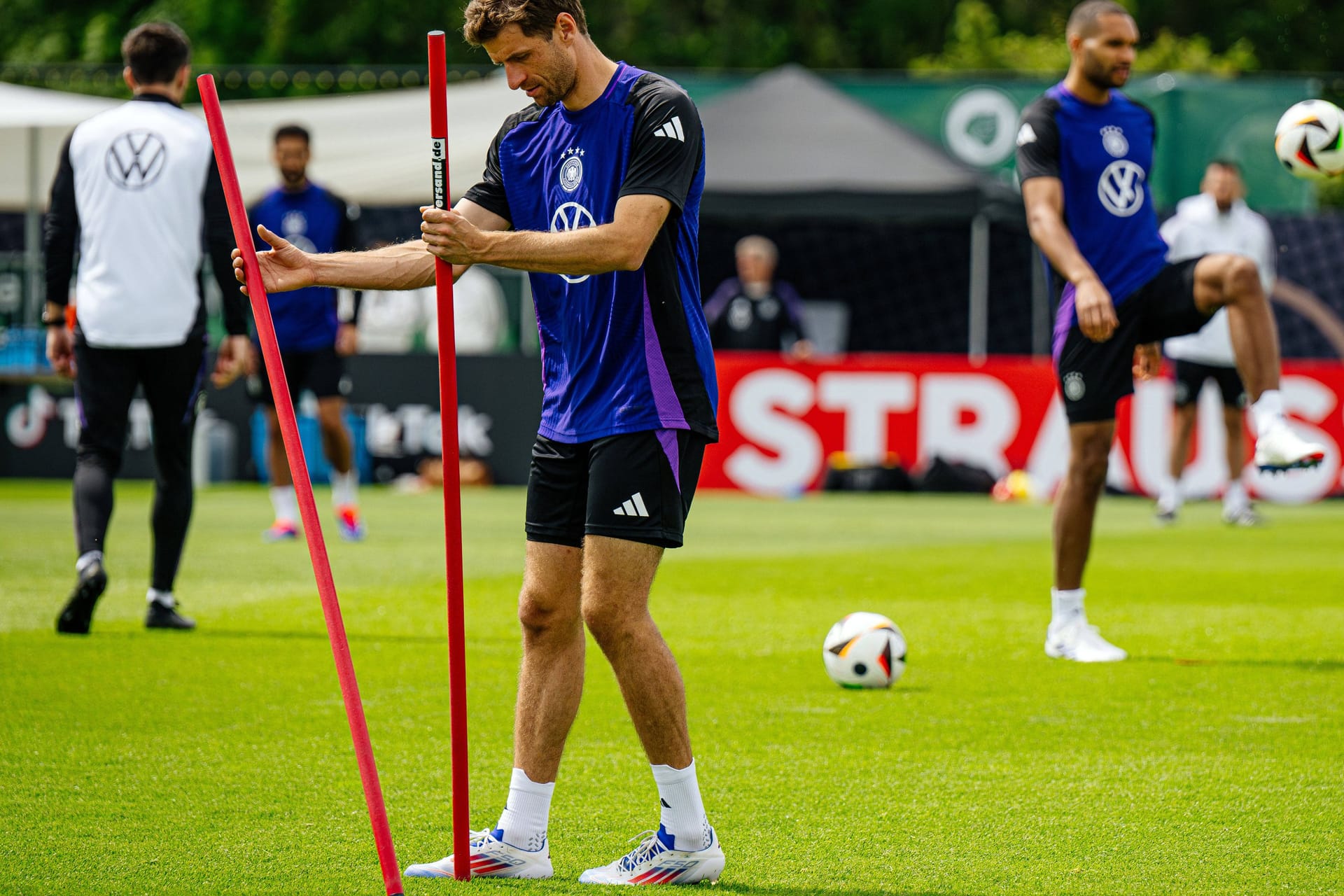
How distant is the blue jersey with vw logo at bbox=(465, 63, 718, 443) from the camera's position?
395 centimetres

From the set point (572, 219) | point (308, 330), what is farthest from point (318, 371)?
point (572, 219)

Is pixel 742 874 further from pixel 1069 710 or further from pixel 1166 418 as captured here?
pixel 1166 418

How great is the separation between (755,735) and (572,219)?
84.8 inches

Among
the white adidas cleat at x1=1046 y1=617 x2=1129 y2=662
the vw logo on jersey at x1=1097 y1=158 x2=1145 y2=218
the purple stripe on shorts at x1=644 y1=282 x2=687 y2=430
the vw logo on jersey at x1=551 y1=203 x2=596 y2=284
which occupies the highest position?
the vw logo on jersey at x1=1097 y1=158 x2=1145 y2=218

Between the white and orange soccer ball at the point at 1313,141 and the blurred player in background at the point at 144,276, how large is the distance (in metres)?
4.40

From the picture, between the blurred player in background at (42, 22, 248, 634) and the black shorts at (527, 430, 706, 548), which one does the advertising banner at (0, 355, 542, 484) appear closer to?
the blurred player in background at (42, 22, 248, 634)

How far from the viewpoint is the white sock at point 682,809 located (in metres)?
3.98

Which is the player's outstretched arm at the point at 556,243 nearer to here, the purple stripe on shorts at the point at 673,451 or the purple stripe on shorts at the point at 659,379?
the purple stripe on shorts at the point at 659,379

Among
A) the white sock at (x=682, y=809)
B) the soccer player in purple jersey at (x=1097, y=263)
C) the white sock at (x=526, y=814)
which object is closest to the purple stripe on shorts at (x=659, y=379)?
the white sock at (x=682, y=809)

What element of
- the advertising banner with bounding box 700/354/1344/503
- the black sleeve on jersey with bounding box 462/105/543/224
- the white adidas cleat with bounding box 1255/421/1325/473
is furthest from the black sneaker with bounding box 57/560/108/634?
the advertising banner with bounding box 700/354/1344/503

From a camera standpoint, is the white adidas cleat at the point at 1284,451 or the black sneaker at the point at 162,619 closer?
the white adidas cleat at the point at 1284,451

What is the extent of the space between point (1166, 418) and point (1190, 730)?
1042cm

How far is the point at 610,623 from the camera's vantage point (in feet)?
13.0

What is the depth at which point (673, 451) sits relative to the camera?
403cm
